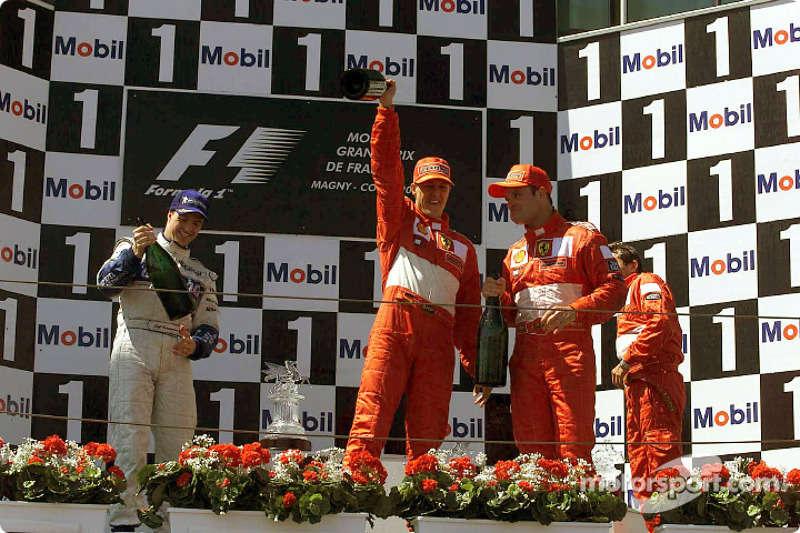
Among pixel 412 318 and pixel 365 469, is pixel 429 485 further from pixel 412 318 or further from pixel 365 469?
pixel 412 318

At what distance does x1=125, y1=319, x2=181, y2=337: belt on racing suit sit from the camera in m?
6.26

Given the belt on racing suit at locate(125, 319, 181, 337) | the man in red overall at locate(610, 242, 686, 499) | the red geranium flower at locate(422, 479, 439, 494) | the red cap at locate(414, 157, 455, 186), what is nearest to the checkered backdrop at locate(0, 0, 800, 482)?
the man in red overall at locate(610, 242, 686, 499)

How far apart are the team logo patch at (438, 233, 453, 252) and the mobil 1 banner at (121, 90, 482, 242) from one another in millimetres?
1601

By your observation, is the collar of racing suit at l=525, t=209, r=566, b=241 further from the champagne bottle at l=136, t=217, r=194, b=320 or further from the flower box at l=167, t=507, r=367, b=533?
the flower box at l=167, t=507, r=367, b=533

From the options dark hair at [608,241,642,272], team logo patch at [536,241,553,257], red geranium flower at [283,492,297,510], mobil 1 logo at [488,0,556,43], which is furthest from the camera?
mobil 1 logo at [488,0,556,43]

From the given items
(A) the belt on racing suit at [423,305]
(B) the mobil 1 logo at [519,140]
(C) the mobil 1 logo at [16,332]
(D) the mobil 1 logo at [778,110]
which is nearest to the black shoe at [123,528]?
(A) the belt on racing suit at [423,305]

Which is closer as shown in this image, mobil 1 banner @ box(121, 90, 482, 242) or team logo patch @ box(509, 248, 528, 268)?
team logo patch @ box(509, 248, 528, 268)

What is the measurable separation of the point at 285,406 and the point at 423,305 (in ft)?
3.75

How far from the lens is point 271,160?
27.1ft

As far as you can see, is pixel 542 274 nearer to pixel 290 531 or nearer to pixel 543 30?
pixel 290 531

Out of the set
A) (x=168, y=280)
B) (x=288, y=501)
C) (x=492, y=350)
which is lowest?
(x=288, y=501)

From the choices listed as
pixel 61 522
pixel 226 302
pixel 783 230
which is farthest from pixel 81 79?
pixel 783 230

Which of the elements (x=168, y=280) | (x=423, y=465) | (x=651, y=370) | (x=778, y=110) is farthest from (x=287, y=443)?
Answer: (x=778, y=110)

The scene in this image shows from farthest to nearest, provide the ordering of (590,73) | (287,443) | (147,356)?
(590,73) → (287,443) → (147,356)
